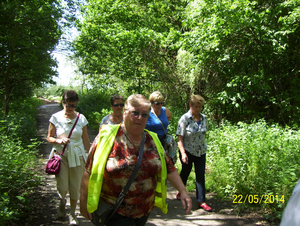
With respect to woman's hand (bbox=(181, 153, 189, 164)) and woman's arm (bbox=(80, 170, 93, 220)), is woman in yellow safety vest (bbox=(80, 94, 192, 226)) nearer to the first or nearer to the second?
woman's arm (bbox=(80, 170, 93, 220))

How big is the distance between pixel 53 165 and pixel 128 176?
2.15 m

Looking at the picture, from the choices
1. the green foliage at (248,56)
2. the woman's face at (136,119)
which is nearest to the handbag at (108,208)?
the woman's face at (136,119)

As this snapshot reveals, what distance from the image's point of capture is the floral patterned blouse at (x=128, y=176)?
2.26 metres

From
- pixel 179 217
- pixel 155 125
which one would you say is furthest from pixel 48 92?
pixel 179 217

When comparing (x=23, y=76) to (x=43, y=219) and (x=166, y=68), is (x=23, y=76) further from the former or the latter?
(x=43, y=219)

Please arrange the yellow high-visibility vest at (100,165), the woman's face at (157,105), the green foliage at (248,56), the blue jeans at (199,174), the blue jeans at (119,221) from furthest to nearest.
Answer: the green foliage at (248,56) → the blue jeans at (199,174) → the woman's face at (157,105) → the blue jeans at (119,221) → the yellow high-visibility vest at (100,165)

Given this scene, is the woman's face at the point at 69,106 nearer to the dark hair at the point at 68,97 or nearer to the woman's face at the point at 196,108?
the dark hair at the point at 68,97

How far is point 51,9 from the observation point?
9.59 meters

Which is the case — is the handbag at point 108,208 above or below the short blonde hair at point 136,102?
below

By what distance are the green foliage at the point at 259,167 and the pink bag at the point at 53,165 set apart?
9.80ft

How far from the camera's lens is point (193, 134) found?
4.82 m

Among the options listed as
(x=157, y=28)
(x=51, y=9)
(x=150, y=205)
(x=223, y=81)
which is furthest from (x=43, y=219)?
(x=157, y=28)

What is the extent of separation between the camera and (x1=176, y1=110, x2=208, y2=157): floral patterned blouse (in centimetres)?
483

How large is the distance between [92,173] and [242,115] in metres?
7.70
